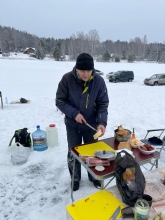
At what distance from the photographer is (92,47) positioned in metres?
53.4

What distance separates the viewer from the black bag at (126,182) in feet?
5.11

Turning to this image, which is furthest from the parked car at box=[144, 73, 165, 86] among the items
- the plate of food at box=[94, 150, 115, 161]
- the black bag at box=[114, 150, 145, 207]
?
the black bag at box=[114, 150, 145, 207]

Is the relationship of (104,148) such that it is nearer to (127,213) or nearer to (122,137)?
(122,137)

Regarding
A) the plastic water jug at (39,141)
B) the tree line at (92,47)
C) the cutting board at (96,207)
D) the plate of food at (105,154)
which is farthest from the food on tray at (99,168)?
the tree line at (92,47)

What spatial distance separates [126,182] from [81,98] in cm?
110

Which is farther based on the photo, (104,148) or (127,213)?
(104,148)

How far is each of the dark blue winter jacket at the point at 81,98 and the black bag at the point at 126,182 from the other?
74 cm

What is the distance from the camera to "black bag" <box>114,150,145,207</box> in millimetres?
1559

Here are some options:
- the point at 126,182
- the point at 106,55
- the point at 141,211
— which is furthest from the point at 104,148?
the point at 106,55

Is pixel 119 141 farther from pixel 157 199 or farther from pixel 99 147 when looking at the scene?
pixel 157 199

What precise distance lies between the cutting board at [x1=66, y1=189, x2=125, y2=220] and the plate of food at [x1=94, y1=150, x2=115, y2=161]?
14.0 inches

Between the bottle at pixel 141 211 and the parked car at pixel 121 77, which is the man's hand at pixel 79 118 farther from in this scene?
the parked car at pixel 121 77

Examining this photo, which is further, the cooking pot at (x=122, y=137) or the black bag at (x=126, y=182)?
the cooking pot at (x=122, y=137)

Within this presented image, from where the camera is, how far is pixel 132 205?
1.57 metres
